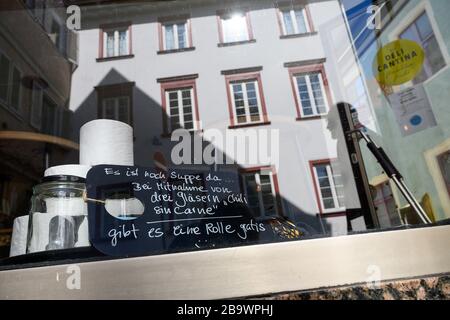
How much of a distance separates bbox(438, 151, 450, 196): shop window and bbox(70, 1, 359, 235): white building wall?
34 centimetres

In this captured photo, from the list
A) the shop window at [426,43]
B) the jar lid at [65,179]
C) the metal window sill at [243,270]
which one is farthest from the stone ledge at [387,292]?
the shop window at [426,43]

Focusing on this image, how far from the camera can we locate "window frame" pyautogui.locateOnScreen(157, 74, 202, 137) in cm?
119

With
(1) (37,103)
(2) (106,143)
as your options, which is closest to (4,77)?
(1) (37,103)

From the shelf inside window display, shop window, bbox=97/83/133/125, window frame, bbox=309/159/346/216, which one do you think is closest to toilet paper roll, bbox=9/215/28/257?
the shelf inside window display

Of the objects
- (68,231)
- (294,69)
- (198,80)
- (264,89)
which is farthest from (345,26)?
(68,231)

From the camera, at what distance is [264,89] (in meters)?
1.28

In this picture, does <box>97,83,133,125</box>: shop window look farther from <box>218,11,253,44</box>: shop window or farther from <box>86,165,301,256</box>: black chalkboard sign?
<box>218,11,253,44</box>: shop window

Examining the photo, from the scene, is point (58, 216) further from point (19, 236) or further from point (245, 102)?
point (245, 102)

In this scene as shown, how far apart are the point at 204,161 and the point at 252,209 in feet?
0.76

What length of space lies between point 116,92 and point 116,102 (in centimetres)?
5

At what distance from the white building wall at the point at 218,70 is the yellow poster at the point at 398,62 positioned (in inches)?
10.0

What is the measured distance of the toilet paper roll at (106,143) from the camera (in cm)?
92

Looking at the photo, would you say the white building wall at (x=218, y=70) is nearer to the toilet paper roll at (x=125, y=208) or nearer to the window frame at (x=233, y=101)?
the window frame at (x=233, y=101)

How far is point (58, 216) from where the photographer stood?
81 centimetres
